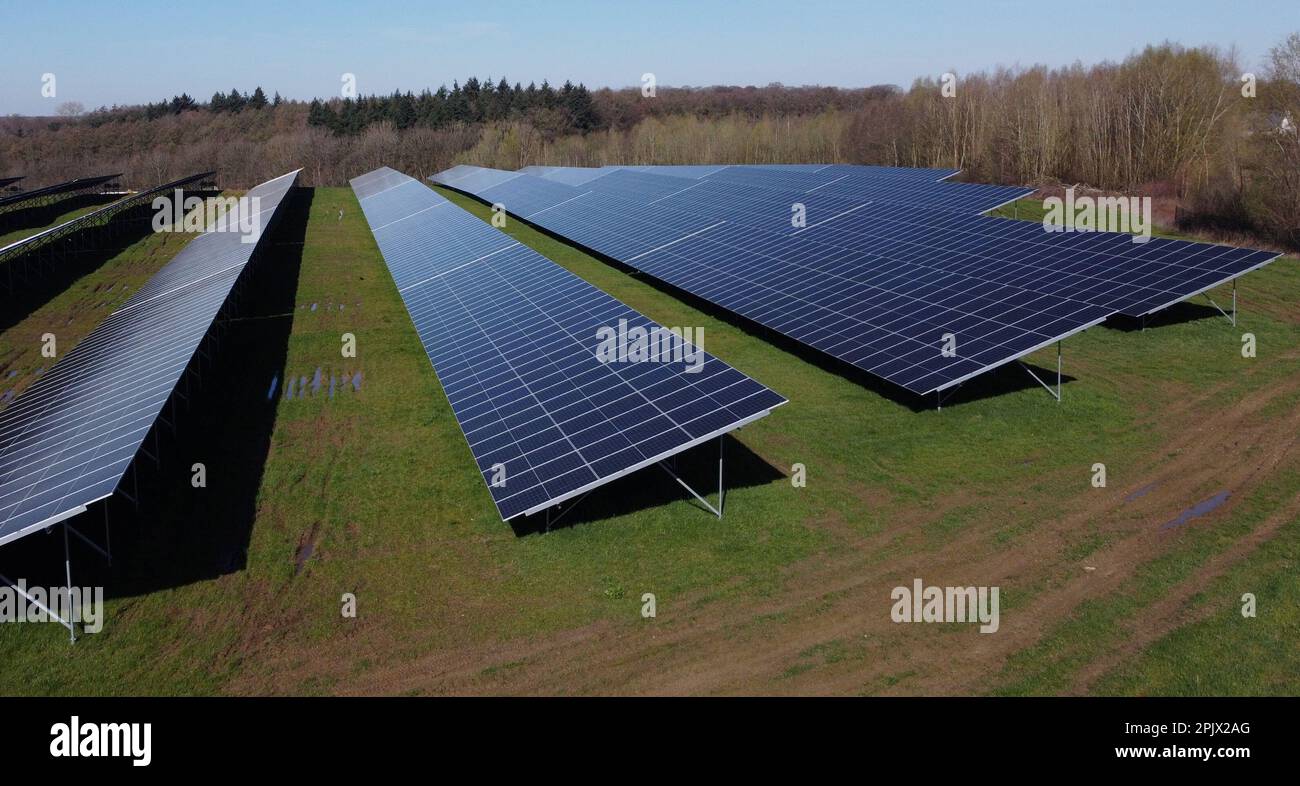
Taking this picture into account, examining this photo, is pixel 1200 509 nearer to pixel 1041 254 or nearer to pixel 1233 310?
pixel 1041 254

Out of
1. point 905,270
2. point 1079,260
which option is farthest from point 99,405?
point 1079,260

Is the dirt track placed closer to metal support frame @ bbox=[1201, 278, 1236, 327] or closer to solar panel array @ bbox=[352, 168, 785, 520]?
solar panel array @ bbox=[352, 168, 785, 520]

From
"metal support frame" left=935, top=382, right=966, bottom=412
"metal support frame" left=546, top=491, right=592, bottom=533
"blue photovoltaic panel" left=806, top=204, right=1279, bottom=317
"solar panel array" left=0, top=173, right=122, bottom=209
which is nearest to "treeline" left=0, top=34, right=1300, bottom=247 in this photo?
"blue photovoltaic panel" left=806, top=204, right=1279, bottom=317

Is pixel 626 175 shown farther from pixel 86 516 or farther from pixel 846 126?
pixel 86 516

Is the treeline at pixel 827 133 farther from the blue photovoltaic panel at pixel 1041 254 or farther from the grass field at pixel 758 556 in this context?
the grass field at pixel 758 556

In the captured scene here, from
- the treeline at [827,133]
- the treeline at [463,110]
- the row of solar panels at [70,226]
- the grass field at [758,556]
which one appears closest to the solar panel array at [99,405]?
the grass field at [758,556]
